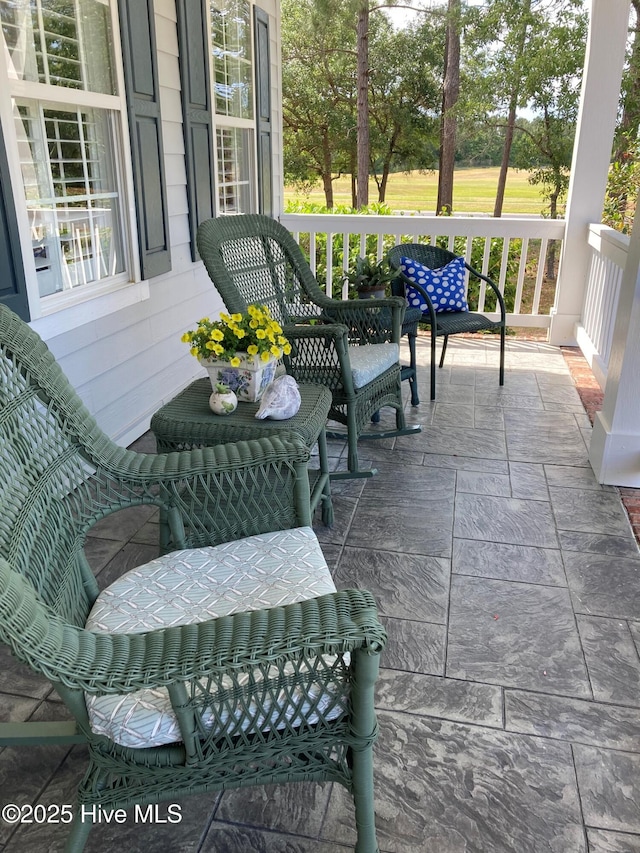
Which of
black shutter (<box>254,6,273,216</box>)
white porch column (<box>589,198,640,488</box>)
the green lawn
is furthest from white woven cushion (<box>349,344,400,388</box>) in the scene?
the green lawn

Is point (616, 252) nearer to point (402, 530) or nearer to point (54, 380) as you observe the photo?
point (402, 530)

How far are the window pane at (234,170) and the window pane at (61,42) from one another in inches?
59.9

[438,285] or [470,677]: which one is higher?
[438,285]

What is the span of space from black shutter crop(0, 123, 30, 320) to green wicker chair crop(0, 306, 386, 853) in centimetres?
97

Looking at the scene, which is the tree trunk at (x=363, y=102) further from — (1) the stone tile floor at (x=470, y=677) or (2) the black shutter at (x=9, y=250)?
(2) the black shutter at (x=9, y=250)

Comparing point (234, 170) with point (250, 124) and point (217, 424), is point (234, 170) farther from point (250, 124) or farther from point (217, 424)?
point (217, 424)

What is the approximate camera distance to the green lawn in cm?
1338

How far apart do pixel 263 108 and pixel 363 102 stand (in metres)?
7.99

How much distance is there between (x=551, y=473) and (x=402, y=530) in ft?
2.97

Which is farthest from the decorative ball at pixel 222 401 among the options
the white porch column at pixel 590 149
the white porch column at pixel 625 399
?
the white porch column at pixel 590 149

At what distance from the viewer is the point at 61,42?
2.70 m

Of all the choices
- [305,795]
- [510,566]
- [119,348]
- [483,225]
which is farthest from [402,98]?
[305,795]

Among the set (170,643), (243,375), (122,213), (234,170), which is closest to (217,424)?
(243,375)

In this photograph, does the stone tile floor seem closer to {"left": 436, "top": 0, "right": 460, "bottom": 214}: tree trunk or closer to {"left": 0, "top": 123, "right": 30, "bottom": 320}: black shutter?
{"left": 0, "top": 123, "right": 30, "bottom": 320}: black shutter
